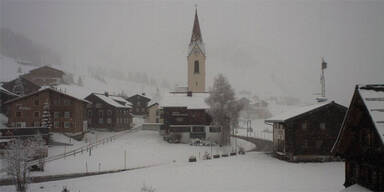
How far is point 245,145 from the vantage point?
1908 inches

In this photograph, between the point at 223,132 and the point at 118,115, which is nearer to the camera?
the point at 223,132

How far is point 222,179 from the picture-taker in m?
24.7

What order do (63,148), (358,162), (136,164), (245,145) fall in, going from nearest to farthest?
(358,162)
(136,164)
(63,148)
(245,145)

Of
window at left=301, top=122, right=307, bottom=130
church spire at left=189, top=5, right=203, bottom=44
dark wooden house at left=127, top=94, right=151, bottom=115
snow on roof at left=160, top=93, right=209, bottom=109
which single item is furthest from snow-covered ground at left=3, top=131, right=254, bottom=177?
dark wooden house at left=127, top=94, right=151, bottom=115

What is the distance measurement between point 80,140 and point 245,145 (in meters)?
26.4

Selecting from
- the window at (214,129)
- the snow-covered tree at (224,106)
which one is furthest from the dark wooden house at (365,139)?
the window at (214,129)

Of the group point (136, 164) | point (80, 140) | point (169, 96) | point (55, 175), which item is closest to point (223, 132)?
point (169, 96)

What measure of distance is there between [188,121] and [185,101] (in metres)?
4.14

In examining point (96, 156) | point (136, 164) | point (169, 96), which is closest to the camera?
point (136, 164)

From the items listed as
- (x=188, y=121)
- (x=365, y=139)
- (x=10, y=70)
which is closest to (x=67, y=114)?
(x=188, y=121)

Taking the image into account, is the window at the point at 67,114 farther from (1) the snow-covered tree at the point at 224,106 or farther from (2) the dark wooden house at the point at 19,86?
(2) the dark wooden house at the point at 19,86

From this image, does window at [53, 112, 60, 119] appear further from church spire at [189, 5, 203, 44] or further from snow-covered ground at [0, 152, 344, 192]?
church spire at [189, 5, 203, 44]

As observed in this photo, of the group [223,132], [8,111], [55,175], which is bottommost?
[55,175]

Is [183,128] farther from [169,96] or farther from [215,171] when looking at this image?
[215,171]
